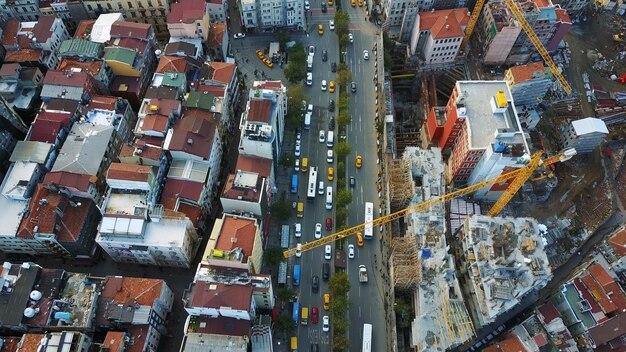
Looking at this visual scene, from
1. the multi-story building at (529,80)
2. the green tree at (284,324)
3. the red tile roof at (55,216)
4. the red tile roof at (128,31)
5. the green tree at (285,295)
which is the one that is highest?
the red tile roof at (128,31)

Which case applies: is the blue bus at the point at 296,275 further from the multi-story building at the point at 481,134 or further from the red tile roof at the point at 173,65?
the red tile roof at the point at 173,65

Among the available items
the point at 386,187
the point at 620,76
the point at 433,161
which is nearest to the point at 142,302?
the point at 386,187

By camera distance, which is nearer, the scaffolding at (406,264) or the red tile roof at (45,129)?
the scaffolding at (406,264)

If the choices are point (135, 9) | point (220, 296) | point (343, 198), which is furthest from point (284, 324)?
point (135, 9)

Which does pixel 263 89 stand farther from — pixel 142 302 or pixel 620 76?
pixel 620 76

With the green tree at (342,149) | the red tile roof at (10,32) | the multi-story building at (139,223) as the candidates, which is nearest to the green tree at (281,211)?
the multi-story building at (139,223)

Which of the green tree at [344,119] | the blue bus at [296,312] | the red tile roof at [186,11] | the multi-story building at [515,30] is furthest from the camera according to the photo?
the multi-story building at [515,30]

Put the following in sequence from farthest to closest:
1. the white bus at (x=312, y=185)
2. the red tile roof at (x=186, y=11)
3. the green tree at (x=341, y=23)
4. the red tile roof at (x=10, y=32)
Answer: the green tree at (x=341, y=23) → the red tile roof at (x=186, y=11) → the red tile roof at (x=10, y=32) → the white bus at (x=312, y=185)

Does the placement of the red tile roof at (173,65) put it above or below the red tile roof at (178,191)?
above
